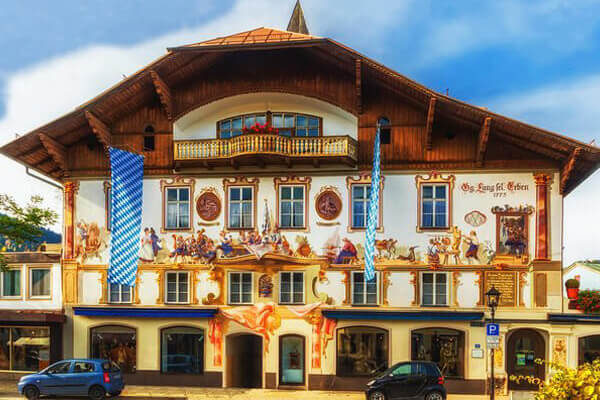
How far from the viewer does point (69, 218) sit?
102ft

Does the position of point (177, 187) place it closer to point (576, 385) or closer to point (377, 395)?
point (377, 395)

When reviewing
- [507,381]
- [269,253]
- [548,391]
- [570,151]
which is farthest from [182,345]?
[548,391]

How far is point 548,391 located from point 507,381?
18.1 metres

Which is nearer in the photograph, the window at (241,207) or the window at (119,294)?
the window at (241,207)

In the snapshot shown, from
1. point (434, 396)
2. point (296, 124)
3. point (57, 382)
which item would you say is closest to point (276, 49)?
point (296, 124)

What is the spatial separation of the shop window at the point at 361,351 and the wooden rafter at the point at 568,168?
973 centimetres

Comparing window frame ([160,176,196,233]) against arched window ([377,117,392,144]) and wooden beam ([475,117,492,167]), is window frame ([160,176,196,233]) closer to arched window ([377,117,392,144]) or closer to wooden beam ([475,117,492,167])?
arched window ([377,117,392,144])

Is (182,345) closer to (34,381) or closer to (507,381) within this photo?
(34,381)

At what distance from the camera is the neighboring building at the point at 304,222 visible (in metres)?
28.1

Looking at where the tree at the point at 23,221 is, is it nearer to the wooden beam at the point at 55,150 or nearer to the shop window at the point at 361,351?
the wooden beam at the point at 55,150

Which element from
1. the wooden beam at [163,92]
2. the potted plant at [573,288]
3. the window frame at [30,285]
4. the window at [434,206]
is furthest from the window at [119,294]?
the potted plant at [573,288]

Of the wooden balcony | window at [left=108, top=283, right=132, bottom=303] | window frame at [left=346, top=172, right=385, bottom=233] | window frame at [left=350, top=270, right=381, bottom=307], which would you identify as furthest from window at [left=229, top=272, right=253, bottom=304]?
window frame at [left=346, top=172, right=385, bottom=233]

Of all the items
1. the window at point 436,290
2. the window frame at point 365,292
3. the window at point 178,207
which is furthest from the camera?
the window at point 178,207

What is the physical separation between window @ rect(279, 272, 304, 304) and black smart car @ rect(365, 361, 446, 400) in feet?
18.6
